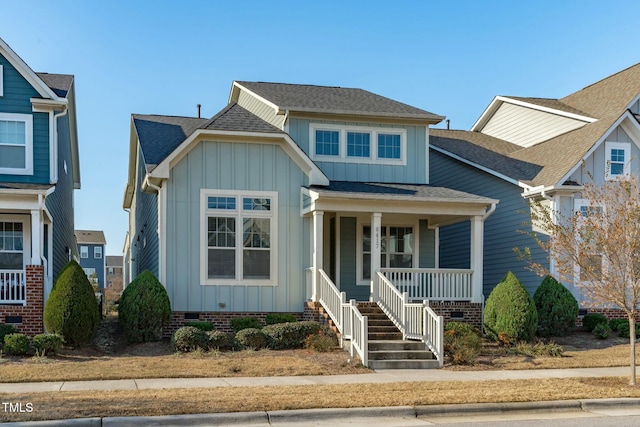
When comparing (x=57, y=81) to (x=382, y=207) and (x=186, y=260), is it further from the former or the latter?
(x=382, y=207)

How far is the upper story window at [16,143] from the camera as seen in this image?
1825 cm

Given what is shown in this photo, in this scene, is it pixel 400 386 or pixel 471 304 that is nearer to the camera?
pixel 400 386

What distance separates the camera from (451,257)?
82.8 ft

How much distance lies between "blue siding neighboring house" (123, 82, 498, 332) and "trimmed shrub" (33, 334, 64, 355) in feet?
12.0

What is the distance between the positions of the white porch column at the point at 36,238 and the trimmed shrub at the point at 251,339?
5160 mm

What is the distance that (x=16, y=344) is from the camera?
577 inches

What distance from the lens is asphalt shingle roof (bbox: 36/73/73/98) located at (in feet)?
64.1

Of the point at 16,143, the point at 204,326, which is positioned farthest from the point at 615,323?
the point at 16,143

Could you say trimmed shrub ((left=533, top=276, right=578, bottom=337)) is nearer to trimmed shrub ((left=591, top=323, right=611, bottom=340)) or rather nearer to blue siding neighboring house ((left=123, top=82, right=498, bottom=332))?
trimmed shrub ((left=591, top=323, right=611, bottom=340))

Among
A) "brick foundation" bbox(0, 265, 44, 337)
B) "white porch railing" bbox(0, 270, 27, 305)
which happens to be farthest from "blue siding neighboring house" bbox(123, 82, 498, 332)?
"white porch railing" bbox(0, 270, 27, 305)

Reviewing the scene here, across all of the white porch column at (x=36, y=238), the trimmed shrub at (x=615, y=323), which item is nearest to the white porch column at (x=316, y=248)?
the white porch column at (x=36, y=238)

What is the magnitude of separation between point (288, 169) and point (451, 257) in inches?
338

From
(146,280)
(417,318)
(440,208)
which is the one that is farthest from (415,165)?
(146,280)

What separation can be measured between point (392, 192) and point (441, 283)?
275 cm
